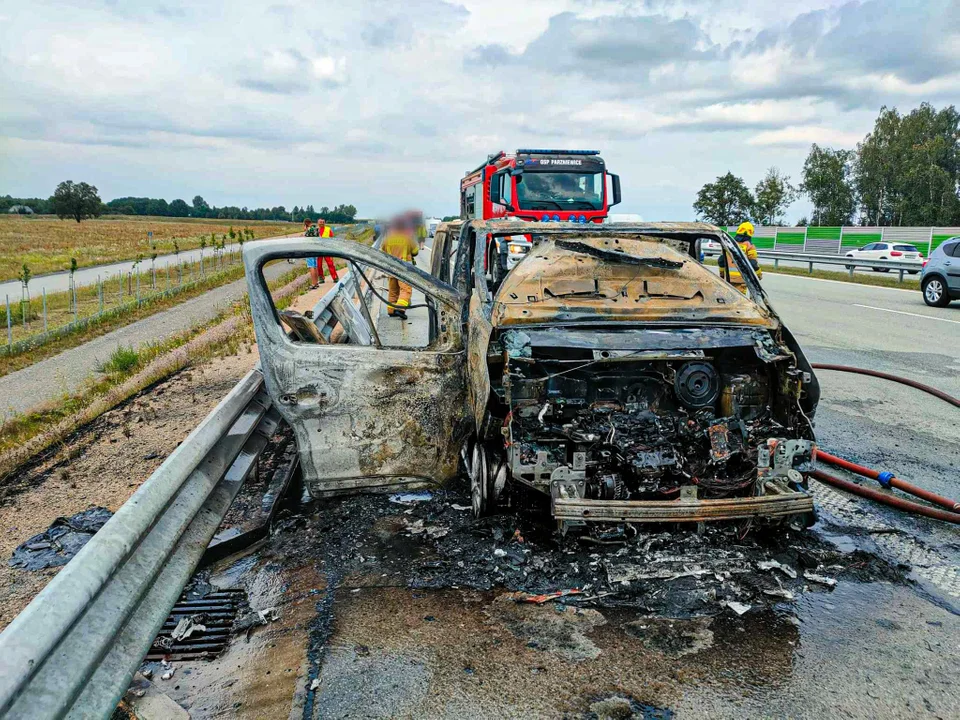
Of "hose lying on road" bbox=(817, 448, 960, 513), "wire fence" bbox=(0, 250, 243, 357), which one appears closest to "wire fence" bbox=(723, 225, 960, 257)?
"wire fence" bbox=(0, 250, 243, 357)

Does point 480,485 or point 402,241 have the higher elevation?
point 402,241

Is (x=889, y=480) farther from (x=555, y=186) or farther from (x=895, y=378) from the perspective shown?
(x=555, y=186)

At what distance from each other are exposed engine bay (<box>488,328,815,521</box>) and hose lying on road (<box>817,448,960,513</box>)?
1.04m

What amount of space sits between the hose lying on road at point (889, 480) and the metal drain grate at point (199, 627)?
410 cm

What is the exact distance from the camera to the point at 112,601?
103 inches

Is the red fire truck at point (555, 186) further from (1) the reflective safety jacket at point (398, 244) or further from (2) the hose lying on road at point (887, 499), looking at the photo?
(2) the hose lying on road at point (887, 499)

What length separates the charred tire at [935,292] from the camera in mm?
15695

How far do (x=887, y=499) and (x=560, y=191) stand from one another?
13684 mm

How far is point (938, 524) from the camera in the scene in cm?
455

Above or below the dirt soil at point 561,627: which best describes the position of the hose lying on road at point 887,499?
above

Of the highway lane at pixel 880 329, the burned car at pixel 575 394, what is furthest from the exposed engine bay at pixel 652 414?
the highway lane at pixel 880 329

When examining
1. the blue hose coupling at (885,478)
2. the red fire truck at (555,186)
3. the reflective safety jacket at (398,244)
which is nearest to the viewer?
the blue hose coupling at (885,478)

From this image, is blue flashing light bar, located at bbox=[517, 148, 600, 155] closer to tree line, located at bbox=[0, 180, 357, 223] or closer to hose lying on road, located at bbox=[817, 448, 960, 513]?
hose lying on road, located at bbox=[817, 448, 960, 513]

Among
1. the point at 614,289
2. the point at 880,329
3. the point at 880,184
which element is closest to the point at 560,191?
the point at 880,329
